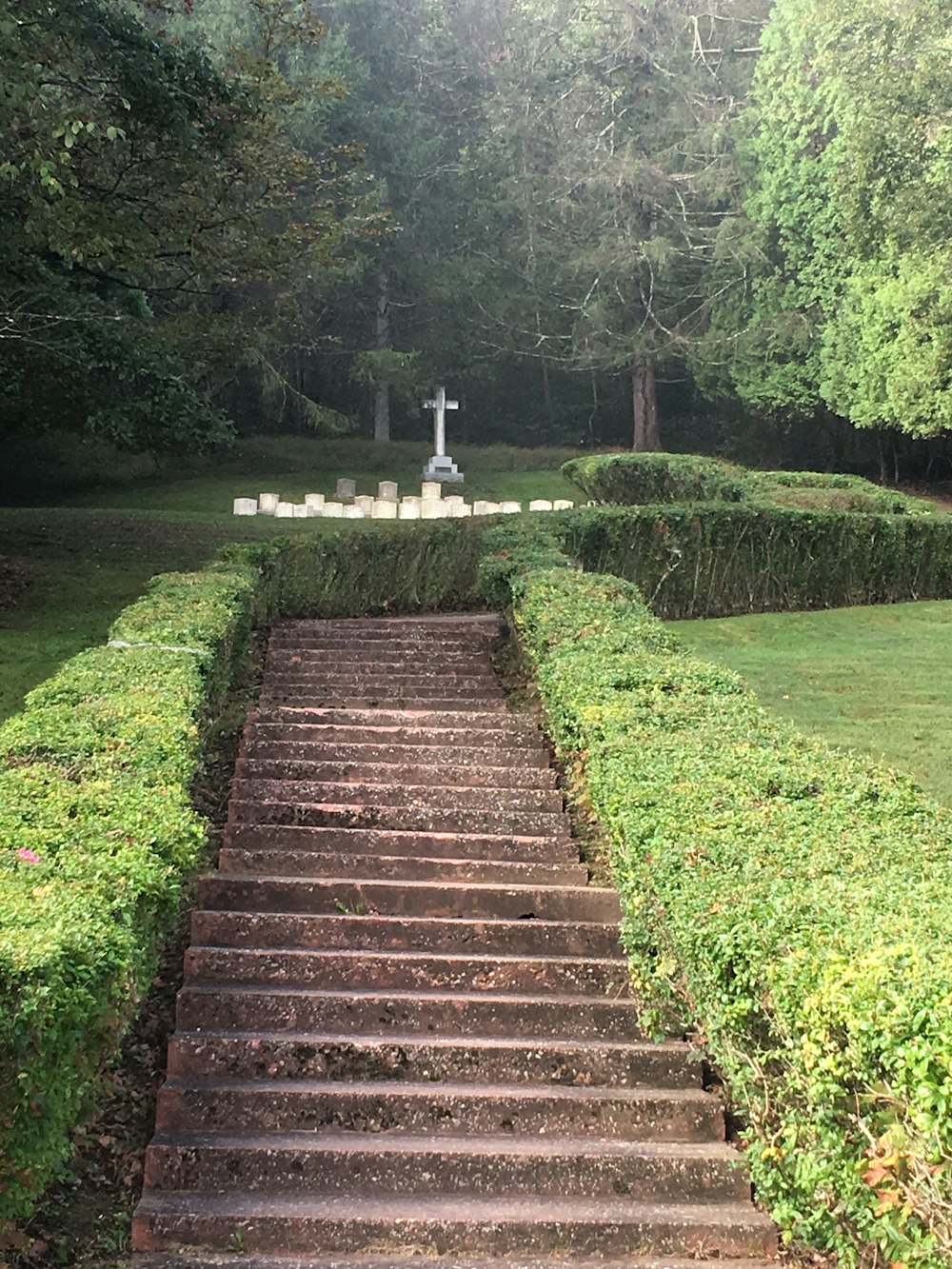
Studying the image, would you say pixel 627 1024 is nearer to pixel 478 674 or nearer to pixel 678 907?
pixel 678 907

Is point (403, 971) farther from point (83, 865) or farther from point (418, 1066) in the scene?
point (83, 865)

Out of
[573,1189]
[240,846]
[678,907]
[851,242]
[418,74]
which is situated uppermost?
[418,74]

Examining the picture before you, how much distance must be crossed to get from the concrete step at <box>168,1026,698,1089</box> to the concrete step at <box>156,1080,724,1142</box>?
0.18 feet

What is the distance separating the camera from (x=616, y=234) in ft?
108

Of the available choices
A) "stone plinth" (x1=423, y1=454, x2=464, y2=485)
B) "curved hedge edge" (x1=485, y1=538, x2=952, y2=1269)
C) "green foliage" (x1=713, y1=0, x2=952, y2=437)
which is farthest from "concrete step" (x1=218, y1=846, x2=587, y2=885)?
"stone plinth" (x1=423, y1=454, x2=464, y2=485)

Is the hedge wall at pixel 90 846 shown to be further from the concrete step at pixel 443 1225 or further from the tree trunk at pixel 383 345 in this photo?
the tree trunk at pixel 383 345

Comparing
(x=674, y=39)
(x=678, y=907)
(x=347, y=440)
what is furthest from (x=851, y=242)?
(x=678, y=907)

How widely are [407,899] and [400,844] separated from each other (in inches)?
22.2

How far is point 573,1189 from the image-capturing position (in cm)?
473

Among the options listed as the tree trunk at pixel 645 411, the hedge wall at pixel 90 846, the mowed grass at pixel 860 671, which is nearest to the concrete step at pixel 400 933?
the hedge wall at pixel 90 846

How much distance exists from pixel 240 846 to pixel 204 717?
3.94 feet

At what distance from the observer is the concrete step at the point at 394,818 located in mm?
7188

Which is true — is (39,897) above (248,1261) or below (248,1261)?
above

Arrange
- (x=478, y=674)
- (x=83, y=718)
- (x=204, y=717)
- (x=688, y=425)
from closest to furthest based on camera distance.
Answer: (x=83, y=718)
(x=204, y=717)
(x=478, y=674)
(x=688, y=425)
